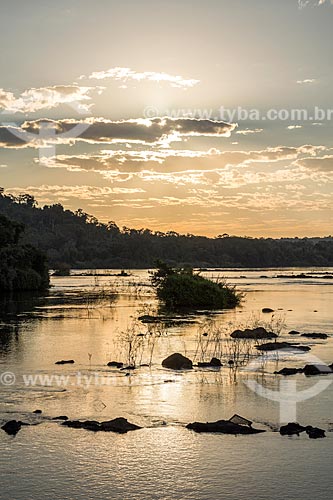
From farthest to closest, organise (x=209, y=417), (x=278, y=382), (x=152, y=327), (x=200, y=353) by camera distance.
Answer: (x=152, y=327)
(x=200, y=353)
(x=278, y=382)
(x=209, y=417)

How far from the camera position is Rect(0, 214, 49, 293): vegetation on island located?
66875mm

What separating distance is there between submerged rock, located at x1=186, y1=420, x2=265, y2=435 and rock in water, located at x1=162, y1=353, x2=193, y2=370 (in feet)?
24.5

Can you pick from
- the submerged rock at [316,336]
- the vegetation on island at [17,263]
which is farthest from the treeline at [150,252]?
the submerged rock at [316,336]

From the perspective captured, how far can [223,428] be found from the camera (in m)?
16.2

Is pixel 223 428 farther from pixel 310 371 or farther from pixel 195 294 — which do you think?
pixel 195 294

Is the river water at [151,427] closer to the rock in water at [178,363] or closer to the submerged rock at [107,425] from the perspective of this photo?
the submerged rock at [107,425]

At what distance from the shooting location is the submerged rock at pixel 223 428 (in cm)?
1608

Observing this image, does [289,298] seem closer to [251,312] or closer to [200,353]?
[251,312]

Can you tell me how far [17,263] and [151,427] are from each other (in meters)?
56.0

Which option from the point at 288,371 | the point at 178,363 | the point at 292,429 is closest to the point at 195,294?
the point at 178,363

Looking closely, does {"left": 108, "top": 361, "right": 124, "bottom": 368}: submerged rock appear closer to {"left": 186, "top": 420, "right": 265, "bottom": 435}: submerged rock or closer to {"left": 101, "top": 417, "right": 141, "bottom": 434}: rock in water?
{"left": 101, "top": 417, "right": 141, "bottom": 434}: rock in water

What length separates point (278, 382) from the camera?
21562 millimetres

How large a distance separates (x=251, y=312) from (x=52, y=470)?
34.3 metres

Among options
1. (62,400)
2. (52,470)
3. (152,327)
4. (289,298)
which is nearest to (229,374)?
(62,400)
